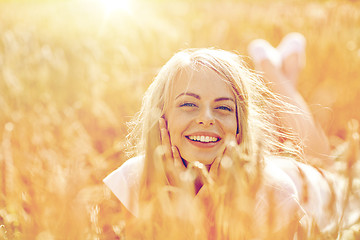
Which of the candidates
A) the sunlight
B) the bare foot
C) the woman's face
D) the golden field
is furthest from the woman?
the sunlight

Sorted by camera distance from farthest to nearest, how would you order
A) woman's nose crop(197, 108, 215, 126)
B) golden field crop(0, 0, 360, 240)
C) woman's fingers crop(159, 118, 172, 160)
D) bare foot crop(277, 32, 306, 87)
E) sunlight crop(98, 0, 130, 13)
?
sunlight crop(98, 0, 130, 13) → bare foot crop(277, 32, 306, 87) → woman's fingers crop(159, 118, 172, 160) → woman's nose crop(197, 108, 215, 126) → golden field crop(0, 0, 360, 240)

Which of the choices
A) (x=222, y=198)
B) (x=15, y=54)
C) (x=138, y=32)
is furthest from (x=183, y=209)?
(x=138, y=32)

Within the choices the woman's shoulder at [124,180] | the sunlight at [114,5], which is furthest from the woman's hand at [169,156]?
the sunlight at [114,5]

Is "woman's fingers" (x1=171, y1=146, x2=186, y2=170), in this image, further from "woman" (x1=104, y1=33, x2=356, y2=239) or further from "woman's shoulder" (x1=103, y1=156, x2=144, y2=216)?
"woman's shoulder" (x1=103, y1=156, x2=144, y2=216)

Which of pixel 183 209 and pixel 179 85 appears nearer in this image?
pixel 183 209

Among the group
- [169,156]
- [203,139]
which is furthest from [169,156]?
[203,139]

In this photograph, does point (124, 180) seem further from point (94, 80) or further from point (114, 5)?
point (114, 5)

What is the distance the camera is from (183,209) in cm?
58

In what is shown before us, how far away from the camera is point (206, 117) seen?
1.06 meters

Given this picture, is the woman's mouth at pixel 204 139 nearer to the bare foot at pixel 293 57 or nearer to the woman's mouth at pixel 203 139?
the woman's mouth at pixel 203 139

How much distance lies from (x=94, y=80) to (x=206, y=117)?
120 cm

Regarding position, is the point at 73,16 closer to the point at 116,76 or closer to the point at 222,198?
the point at 116,76

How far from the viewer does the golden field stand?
83 cm

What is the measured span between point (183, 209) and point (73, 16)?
116 inches
